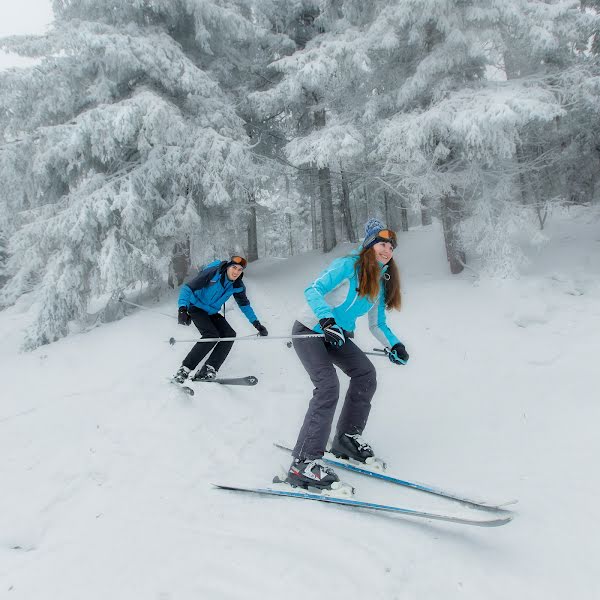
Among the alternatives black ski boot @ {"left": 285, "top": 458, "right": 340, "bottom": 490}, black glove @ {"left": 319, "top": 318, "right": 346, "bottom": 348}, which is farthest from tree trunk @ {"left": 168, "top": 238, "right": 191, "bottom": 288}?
black ski boot @ {"left": 285, "top": 458, "right": 340, "bottom": 490}

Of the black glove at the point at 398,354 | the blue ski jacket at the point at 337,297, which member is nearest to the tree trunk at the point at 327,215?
the blue ski jacket at the point at 337,297

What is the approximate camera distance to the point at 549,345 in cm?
722

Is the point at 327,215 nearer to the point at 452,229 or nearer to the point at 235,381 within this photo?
the point at 452,229

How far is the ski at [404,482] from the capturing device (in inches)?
117

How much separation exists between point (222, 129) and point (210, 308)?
6274 mm

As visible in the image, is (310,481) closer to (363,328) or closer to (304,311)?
(304,311)

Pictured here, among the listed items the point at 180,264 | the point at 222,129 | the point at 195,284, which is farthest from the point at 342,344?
the point at 180,264

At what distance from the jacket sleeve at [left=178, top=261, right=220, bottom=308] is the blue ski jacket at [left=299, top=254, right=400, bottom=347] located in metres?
2.57

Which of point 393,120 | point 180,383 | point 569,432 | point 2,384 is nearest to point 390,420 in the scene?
point 569,432

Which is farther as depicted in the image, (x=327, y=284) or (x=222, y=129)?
(x=222, y=129)

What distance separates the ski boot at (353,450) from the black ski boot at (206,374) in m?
2.64

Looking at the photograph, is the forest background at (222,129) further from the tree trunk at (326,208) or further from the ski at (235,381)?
the ski at (235,381)

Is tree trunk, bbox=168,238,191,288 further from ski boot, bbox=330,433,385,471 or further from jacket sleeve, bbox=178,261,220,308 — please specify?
ski boot, bbox=330,433,385,471

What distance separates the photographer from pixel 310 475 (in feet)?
11.4
